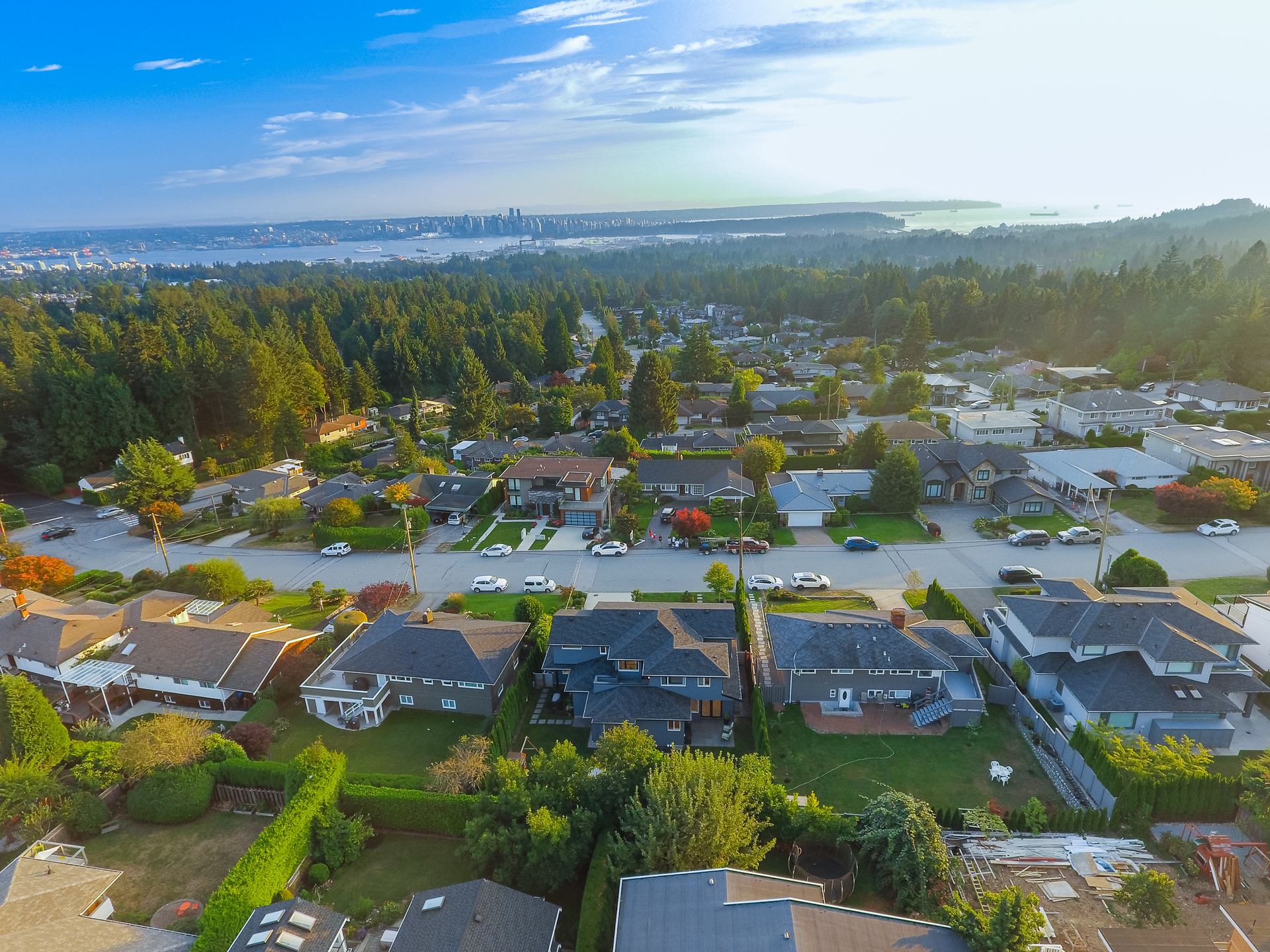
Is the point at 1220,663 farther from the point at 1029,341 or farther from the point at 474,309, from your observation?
the point at 474,309

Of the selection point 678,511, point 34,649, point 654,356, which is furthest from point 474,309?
point 34,649

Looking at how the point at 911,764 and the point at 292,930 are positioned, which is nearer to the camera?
the point at 292,930

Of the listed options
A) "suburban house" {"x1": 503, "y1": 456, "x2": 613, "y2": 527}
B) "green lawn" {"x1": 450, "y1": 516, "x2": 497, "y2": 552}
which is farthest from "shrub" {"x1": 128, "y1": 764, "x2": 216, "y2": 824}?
"suburban house" {"x1": 503, "y1": 456, "x2": 613, "y2": 527}

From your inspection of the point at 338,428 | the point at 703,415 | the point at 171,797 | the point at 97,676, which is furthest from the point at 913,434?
the point at 338,428

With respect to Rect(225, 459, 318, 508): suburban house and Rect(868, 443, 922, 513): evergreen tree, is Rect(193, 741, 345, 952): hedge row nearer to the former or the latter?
Rect(225, 459, 318, 508): suburban house

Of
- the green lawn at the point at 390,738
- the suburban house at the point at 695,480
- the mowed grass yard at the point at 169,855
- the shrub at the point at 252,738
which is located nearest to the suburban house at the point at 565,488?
the suburban house at the point at 695,480

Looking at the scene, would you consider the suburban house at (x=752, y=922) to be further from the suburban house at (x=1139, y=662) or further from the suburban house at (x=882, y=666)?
the suburban house at (x=1139, y=662)

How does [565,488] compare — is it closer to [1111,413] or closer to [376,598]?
[376,598]
